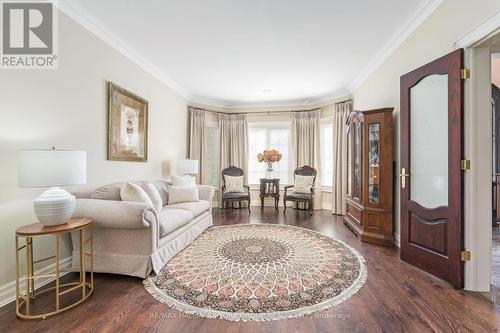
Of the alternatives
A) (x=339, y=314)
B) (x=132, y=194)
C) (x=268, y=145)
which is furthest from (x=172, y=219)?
(x=268, y=145)

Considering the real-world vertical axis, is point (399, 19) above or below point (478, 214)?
above

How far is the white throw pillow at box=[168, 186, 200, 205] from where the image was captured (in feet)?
11.7

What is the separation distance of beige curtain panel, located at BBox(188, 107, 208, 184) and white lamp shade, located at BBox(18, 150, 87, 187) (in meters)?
3.55

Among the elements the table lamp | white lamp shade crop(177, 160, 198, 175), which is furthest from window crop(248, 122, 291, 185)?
the table lamp

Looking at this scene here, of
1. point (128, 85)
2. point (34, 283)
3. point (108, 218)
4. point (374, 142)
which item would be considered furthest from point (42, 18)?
point (374, 142)

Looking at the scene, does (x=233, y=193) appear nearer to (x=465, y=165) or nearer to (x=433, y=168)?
(x=433, y=168)

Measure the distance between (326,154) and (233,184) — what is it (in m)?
2.44

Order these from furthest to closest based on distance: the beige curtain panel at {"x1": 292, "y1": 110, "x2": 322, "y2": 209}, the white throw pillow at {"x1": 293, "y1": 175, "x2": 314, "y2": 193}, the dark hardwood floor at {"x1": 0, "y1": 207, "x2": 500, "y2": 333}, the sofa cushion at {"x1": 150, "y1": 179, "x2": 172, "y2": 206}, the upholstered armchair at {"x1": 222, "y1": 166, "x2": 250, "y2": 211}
Result: 1. the beige curtain panel at {"x1": 292, "y1": 110, "x2": 322, "y2": 209}
2. the white throw pillow at {"x1": 293, "y1": 175, "x2": 314, "y2": 193}
3. the upholstered armchair at {"x1": 222, "y1": 166, "x2": 250, "y2": 211}
4. the sofa cushion at {"x1": 150, "y1": 179, "x2": 172, "y2": 206}
5. the dark hardwood floor at {"x1": 0, "y1": 207, "x2": 500, "y2": 333}

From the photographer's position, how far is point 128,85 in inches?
130

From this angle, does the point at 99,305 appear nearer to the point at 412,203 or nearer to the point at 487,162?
the point at 412,203

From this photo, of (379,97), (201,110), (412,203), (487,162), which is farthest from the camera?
(201,110)

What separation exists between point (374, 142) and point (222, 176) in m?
3.41

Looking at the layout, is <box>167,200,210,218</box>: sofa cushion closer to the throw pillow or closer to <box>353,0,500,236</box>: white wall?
the throw pillow

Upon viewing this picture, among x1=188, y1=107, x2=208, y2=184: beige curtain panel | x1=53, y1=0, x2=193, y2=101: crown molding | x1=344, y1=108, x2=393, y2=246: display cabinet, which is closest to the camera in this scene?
x1=53, y1=0, x2=193, y2=101: crown molding
